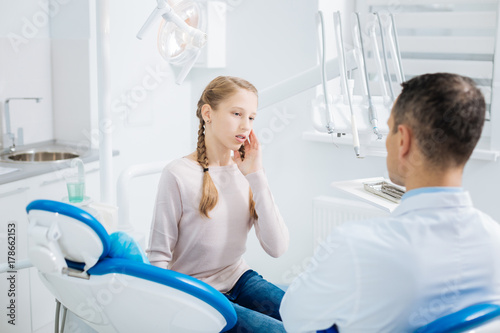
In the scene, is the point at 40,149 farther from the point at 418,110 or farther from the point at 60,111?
the point at 418,110

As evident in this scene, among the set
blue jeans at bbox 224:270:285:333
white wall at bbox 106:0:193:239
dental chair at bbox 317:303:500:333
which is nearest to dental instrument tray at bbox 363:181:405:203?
blue jeans at bbox 224:270:285:333

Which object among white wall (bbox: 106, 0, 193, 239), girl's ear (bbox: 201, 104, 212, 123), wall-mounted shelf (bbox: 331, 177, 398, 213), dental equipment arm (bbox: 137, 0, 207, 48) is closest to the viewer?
dental equipment arm (bbox: 137, 0, 207, 48)

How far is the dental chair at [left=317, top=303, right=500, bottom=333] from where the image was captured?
3.09 ft

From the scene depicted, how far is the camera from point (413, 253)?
0.99m

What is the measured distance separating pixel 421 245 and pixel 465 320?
0.47ft

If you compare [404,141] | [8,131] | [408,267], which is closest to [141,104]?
[8,131]

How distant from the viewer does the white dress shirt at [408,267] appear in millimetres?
995

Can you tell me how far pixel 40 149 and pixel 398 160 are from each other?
2246 millimetres

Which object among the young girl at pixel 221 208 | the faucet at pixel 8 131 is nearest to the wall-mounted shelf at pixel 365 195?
the young girl at pixel 221 208

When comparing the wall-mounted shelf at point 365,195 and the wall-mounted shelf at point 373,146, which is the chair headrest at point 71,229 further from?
the wall-mounted shelf at point 373,146

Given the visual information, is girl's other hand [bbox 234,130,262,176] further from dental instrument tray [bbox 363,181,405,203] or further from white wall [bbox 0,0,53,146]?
white wall [bbox 0,0,53,146]

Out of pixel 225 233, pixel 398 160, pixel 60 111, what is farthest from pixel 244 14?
pixel 398 160

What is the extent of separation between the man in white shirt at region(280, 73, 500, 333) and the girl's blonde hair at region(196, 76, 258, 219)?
0.59m

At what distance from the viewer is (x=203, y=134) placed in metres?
1.73
